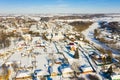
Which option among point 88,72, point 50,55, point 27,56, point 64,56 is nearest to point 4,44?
point 27,56

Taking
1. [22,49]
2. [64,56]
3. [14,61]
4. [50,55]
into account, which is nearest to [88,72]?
[64,56]

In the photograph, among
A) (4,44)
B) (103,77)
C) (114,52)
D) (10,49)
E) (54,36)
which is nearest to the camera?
(103,77)

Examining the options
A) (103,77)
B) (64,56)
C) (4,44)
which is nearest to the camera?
(103,77)

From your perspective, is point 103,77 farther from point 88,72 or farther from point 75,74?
point 75,74

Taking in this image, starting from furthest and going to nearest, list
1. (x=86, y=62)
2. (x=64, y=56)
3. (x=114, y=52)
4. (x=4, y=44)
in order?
(x=4, y=44) → (x=114, y=52) → (x=64, y=56) → (x=86, y=62)

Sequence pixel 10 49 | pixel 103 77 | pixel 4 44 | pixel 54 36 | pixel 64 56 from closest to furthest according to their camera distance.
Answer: pixel 103 77
pixel 64 56
pixel 10 49
pixel 4 44
pixel 54 36

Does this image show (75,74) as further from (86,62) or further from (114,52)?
(114,52)

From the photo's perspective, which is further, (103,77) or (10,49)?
(10,49)

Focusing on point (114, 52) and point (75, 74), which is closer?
point (75, 74)
